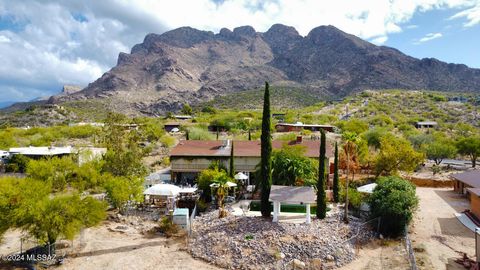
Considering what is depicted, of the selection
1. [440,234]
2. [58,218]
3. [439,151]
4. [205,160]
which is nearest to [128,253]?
[58,218]

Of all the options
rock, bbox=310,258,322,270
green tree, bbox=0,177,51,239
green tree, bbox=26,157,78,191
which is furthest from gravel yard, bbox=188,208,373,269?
green tree, bbox=26,157,78,191

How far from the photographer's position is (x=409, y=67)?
19112cm

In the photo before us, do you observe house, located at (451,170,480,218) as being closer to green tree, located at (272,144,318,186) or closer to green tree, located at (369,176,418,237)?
green tree, located at (369,176,418,237)

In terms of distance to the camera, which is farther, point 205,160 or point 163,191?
point 205,160

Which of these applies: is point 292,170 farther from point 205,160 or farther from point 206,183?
point 205,160

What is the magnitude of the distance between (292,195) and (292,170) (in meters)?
6.63

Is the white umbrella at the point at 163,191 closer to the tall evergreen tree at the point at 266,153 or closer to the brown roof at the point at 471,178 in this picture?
the tall evergreen tree at the point at 266,153

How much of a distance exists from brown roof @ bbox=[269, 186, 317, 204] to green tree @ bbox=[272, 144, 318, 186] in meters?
5.02

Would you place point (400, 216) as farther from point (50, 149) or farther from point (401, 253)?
point (50, 149)

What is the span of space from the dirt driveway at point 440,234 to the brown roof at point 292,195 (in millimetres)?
7546

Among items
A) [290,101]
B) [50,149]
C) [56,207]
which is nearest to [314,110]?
[290,101]

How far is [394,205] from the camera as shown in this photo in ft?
83.8

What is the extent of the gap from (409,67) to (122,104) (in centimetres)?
15168

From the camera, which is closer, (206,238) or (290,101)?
(206,238)
